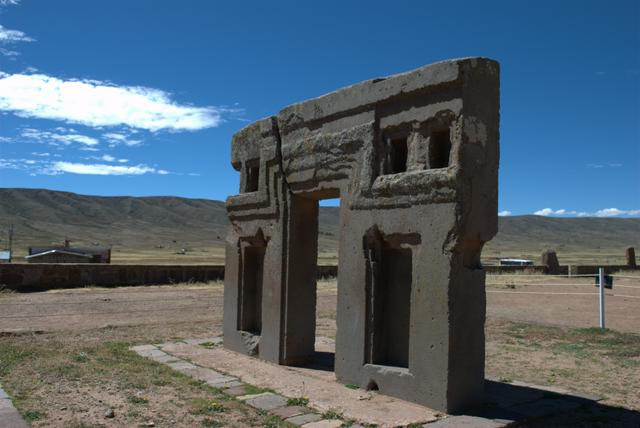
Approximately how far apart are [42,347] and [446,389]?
686cm

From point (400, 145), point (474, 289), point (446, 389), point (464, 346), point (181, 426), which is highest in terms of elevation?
point (400, 145)

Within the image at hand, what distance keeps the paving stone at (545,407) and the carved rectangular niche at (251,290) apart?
457cm

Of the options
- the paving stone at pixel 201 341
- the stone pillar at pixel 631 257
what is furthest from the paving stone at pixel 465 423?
the stone pillar at pixel 631 257

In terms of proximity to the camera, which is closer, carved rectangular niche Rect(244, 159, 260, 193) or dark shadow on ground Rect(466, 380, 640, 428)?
dark shadow on ground Rect(466, 380, 640, 428)

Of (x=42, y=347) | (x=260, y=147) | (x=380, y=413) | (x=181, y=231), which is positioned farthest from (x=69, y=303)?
(x=181, y=231)

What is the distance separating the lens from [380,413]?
232 inches

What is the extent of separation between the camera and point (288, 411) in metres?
6.05

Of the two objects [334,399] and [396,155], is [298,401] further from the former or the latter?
[396,155]

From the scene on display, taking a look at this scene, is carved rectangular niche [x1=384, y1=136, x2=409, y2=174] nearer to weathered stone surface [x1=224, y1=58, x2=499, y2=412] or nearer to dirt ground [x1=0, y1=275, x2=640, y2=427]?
weathered stone surface [x1=224, y1=58, x2=499, y2=412]

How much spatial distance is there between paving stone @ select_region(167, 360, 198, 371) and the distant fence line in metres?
11.9

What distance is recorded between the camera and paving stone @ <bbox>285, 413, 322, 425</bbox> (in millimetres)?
5672

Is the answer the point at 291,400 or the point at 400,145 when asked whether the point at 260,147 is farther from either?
the point at 291,400

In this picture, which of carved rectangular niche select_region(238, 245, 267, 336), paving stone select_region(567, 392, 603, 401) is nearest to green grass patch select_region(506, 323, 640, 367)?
paving stone select_region(567, 392, 603, 401)

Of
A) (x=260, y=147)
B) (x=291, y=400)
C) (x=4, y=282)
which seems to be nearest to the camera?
(x=291, y=400)
